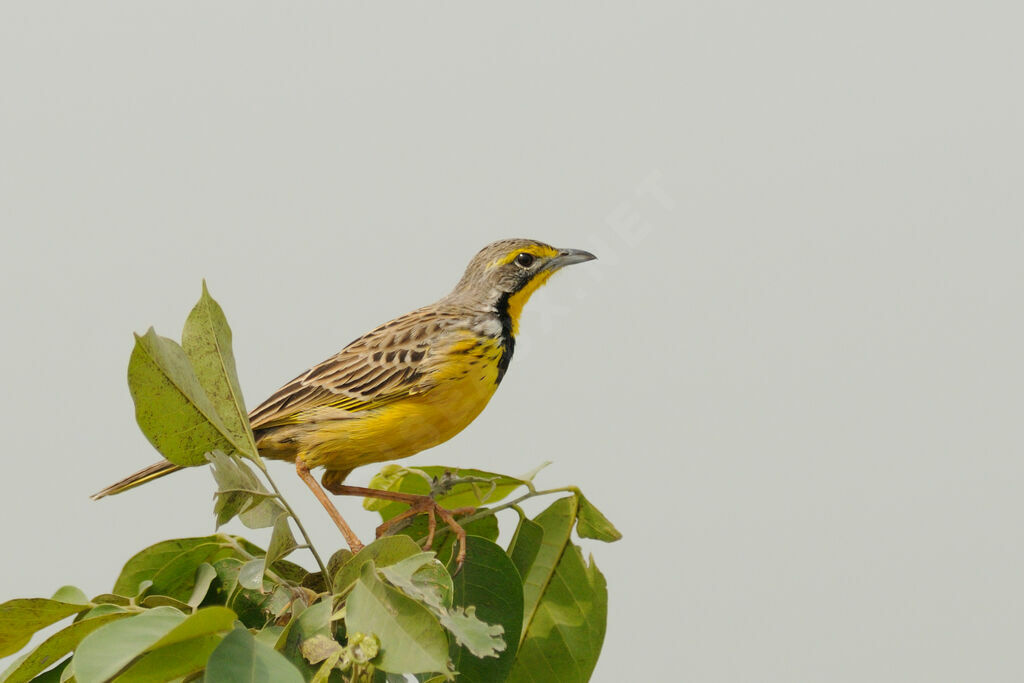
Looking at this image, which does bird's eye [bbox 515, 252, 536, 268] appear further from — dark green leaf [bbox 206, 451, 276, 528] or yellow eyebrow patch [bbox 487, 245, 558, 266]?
dark green leaf [bbox 206, 451, 276, 528]

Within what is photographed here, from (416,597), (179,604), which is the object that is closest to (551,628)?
(416,597)

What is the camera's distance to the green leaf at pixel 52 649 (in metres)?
2.56

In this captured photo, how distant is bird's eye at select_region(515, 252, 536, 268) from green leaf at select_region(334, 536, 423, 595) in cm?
210

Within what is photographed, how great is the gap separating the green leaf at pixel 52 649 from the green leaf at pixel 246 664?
0.34 metres

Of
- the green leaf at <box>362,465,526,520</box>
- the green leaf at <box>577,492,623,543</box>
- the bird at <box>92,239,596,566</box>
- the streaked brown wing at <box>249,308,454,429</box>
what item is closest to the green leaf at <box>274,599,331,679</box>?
the green leaf at <box>362,465,526,520</box>

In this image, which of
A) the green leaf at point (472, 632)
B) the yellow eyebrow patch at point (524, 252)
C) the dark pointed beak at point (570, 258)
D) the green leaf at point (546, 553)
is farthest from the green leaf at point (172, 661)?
the dark pointed beak at point (570, 258)

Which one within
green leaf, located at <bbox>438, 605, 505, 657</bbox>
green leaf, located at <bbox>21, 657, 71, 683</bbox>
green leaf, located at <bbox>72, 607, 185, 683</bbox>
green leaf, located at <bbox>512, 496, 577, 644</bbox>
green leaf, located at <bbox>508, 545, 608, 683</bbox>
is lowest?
green leaf, located at <bbox>508, 545, 608, 683</bbox>

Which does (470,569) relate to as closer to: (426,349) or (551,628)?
(551,628)

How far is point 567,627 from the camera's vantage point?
10.8 feet

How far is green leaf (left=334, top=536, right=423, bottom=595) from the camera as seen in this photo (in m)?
2.59

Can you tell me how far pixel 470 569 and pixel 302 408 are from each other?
3.94ft

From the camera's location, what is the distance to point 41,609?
104 inches

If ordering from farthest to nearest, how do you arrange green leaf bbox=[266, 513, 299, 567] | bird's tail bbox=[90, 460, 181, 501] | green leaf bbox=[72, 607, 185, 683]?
bird's tail bbox=[90, 460, 181, 501], green leaf bbox=[266, 513, 299, 567], green leaf bbox=[72, 607, 185, 683]

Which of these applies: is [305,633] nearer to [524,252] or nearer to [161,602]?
[161,602]
